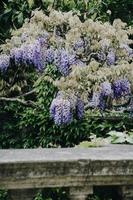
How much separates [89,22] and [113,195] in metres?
3.30

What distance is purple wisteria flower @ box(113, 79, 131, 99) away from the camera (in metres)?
5.67

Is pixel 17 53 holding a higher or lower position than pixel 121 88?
Answer: higher

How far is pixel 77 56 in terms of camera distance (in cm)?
616

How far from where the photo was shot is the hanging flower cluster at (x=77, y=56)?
5.46 meters

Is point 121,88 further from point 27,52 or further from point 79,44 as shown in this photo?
point 27,52

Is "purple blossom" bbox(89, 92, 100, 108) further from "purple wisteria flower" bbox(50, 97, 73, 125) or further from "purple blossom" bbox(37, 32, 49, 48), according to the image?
"purple blossom" bbox(37, 32, 49, 48)

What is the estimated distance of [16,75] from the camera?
22.0ft

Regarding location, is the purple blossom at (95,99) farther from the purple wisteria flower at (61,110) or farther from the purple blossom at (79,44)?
the purple blossom at (79,44)

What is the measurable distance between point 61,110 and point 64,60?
2.24 feet

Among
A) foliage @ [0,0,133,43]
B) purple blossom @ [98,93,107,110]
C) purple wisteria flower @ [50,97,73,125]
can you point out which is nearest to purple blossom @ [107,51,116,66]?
purple blossom @ [98,93,107,110]

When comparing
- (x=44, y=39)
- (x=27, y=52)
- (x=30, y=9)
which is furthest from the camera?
(x=30, y=9)

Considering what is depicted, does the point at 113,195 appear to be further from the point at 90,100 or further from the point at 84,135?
the point at 84,135

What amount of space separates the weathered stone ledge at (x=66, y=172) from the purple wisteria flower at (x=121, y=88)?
298 centimetres

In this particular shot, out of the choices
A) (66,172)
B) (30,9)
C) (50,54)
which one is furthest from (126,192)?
(30,9)
